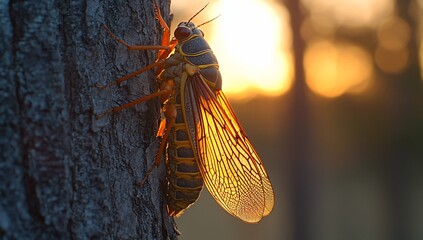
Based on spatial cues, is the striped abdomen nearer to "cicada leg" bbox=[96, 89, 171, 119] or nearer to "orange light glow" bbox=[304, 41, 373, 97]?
"cicada leg" bbox=[96, 89, 171, 119]

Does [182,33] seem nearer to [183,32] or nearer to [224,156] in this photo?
[183,32]

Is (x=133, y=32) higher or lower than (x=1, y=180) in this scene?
higher

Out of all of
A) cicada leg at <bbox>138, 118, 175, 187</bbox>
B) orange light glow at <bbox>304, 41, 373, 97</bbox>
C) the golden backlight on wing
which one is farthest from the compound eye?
orange light glow at <bbox>304, 41, 373, 97</bbox>

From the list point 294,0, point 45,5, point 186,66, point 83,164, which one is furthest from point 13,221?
point 294,0

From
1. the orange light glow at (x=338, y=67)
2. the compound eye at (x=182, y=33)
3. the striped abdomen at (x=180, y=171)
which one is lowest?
the striped abdomen at (x=180, y=171)

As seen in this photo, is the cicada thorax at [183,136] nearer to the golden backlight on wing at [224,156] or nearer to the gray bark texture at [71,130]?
the golden backlight on wing at [224,156]

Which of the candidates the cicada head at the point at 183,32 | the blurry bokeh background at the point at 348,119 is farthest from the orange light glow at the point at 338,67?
the cicada head at the point at 183,32

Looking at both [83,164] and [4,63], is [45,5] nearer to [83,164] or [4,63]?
[4,63]
